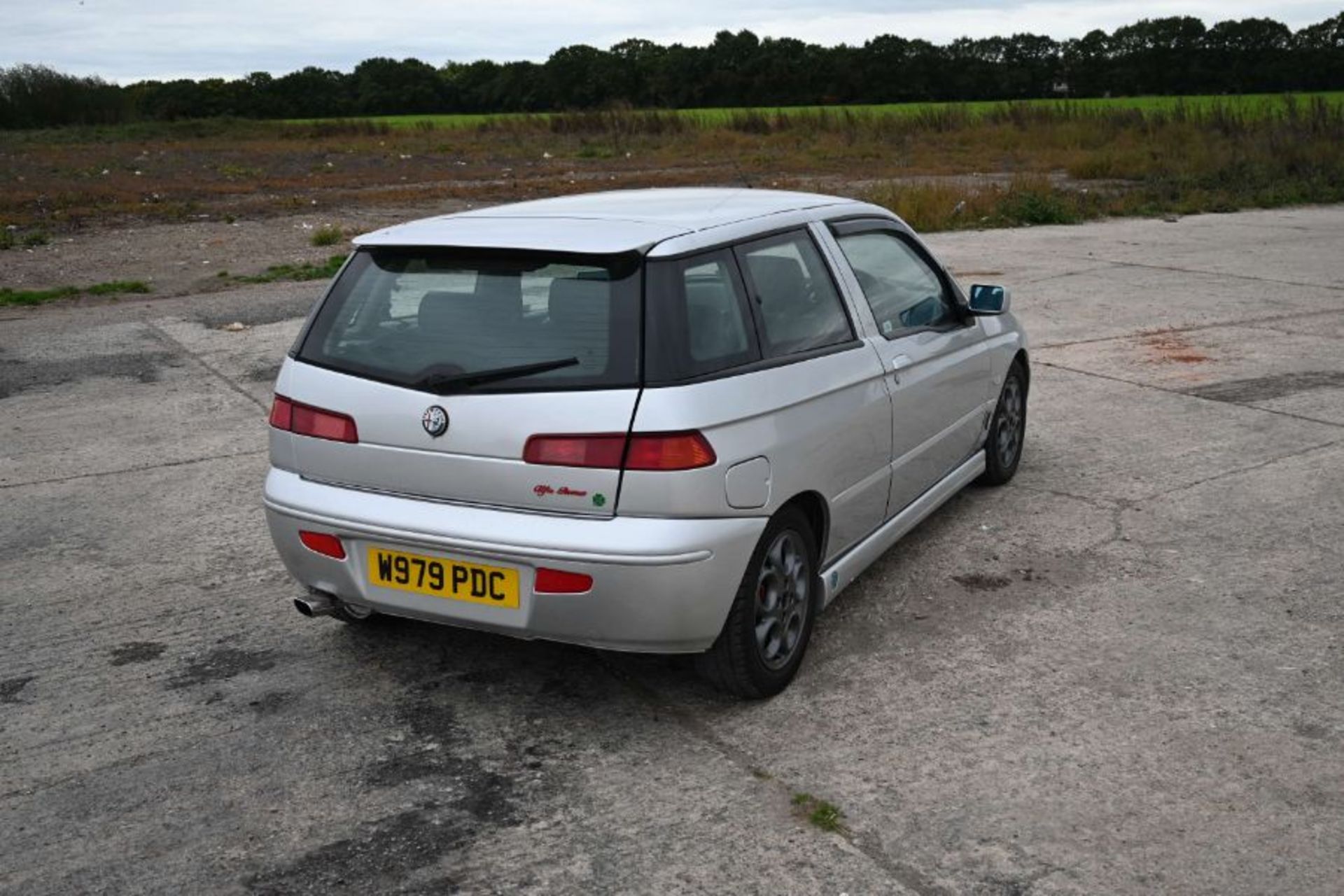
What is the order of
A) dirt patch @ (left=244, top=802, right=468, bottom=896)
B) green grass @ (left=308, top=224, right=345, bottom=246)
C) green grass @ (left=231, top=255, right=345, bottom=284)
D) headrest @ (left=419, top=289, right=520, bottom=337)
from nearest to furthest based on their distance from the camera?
dirt patch @ (left=244, top=802, right=468, bottom=896), headrest @ (left=419, top=289, right=520, bottom=337), green grass @ (left=231, top=255, right=345, bottom=284), green grass @ (left=308, top=224, right=345, bottom=246)

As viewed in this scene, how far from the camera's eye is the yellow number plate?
398 centimetres

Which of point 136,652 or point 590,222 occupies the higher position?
point 590,222

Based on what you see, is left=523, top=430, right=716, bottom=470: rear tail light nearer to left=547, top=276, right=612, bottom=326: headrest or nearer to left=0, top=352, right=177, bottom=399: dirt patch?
left=547, top=276, right=612, bottom=326: headrest

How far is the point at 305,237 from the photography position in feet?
60.1

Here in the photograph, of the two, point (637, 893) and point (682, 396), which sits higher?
point (682, 396)

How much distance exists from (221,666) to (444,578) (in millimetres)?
1142

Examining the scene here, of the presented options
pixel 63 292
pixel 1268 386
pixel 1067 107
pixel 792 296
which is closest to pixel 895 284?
pixel 792 296

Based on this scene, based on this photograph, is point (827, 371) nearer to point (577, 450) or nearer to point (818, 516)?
point (818, 516)

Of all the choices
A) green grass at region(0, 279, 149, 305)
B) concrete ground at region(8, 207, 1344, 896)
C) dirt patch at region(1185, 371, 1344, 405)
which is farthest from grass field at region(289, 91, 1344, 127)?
concrete ground at region(8, 207, 1344, 896)

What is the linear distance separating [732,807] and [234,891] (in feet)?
4.20

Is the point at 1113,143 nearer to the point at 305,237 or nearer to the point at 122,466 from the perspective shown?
the point at 305,237

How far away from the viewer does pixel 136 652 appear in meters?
4.83

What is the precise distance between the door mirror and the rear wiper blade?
254cm

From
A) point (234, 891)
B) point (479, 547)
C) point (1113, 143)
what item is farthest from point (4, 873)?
point (1113, 143)
